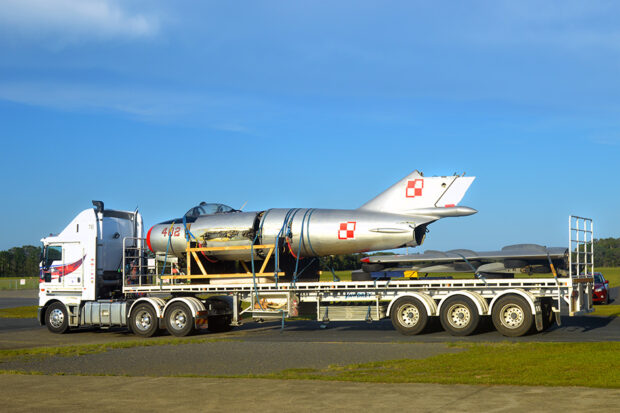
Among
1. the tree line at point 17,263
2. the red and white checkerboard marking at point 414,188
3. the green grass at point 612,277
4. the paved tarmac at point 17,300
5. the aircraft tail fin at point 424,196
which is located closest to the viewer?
the aircraft tail fin at point 424,196

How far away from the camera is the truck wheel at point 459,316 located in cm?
2003

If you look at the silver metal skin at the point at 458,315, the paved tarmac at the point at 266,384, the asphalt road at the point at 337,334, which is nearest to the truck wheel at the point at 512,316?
the asphalt road at the point at 337,334

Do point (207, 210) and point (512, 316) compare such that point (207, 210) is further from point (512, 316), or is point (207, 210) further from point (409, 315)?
point (512, 316)

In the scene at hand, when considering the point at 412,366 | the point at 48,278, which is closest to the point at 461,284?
the point at 412,366

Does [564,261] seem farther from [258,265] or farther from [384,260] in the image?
[258,265]

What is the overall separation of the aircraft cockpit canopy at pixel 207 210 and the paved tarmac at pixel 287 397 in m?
12.5

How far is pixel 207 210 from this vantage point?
2483 centimetres

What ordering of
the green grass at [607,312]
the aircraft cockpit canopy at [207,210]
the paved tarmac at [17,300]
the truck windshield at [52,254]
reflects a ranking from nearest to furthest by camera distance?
the aircraft cockpit canopy at [207,210]
the truck windshield at [52,254]
the green grass at [607,312]
the paved tarmac at [17,300]

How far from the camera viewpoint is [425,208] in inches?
859

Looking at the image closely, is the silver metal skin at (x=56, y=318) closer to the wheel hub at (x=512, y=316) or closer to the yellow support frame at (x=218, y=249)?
the yellow support frame at (x=218, y=249)

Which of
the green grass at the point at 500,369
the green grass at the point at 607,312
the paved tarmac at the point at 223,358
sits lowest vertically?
the green grass at the point at 607,312

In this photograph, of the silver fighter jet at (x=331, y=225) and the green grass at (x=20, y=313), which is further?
the green grass at (x=20, y=313)

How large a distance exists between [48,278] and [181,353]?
10.3 meters

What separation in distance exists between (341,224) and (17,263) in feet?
497
